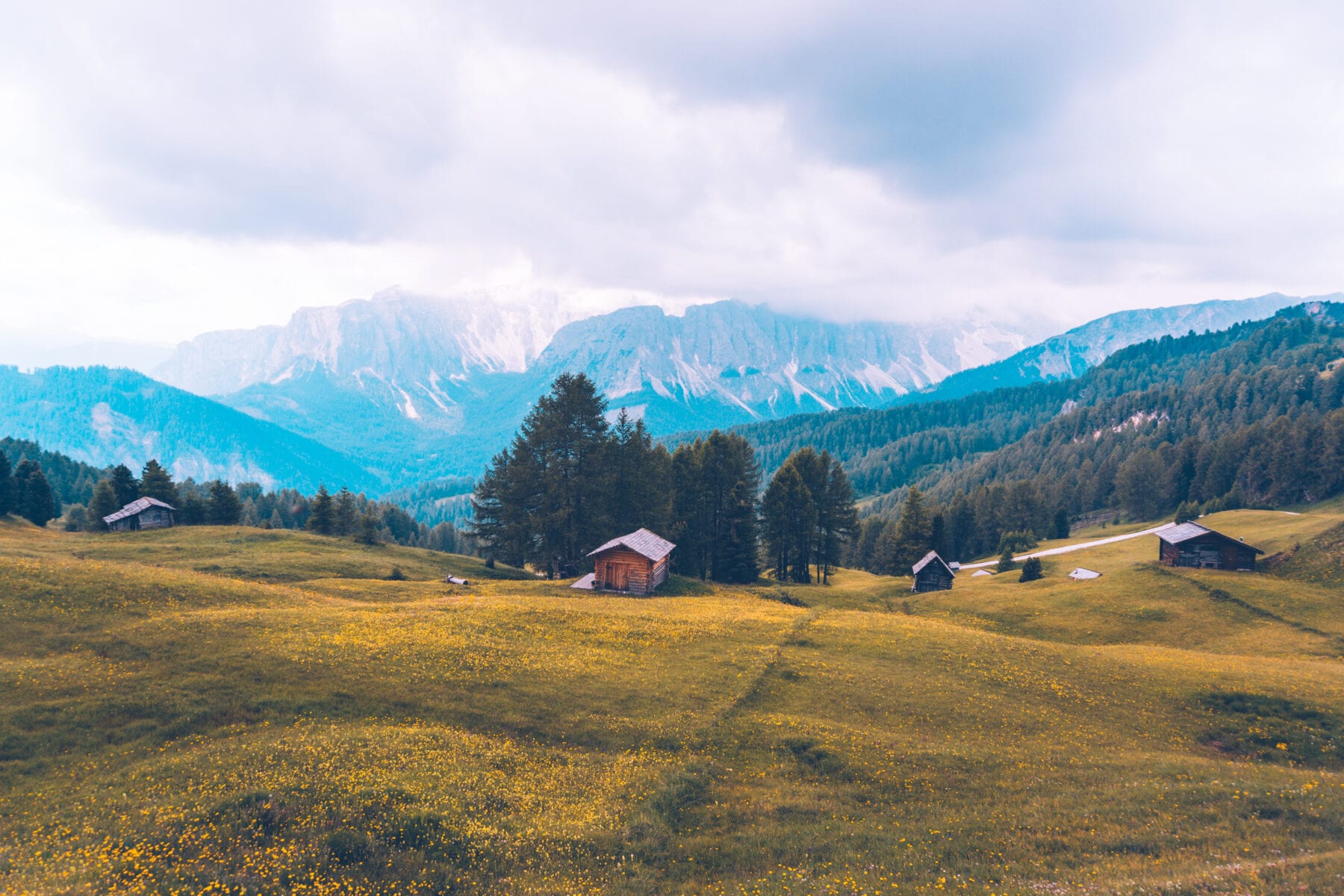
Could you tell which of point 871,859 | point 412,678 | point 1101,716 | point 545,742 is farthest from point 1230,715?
point 412,678

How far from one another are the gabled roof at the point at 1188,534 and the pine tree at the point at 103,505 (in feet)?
462

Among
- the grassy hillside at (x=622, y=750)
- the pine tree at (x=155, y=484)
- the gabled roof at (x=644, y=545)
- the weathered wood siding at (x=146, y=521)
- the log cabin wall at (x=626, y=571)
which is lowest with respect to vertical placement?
the grassy hillside at (x=622, y=750)

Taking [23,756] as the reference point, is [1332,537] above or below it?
above

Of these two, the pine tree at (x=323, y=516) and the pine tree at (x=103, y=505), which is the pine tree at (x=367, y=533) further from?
the pine tree at (x=103, y=505)

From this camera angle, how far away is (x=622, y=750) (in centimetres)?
2719

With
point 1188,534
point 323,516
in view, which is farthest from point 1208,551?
point 323,516

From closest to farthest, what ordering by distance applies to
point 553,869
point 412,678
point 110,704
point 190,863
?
point 190,863 → point 553,869 → point 110,704 → point 412,678

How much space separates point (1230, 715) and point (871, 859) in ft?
88.4

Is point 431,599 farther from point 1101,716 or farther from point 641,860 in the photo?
point 1101,716

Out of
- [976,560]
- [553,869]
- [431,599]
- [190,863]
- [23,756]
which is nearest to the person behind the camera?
[190,863]

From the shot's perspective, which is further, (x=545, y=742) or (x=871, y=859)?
(x=545, y=742)

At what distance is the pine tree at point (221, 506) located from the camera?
87062mm

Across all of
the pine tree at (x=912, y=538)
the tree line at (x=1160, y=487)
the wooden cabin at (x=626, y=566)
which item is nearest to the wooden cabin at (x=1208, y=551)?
the tree line at (x=1160, y=487)

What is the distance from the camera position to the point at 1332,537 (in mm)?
63469
